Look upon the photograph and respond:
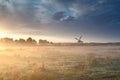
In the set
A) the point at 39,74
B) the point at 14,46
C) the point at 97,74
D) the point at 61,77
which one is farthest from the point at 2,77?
the point at 14,46

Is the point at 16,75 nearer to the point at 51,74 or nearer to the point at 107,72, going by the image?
the point at 51,74

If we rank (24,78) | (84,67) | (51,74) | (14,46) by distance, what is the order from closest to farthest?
(24,78) < (51,74) < (84,67) < (14,46)

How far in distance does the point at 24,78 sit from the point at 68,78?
5.78 m

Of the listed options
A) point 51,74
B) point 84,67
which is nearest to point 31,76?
point 51,74

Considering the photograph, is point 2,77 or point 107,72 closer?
point 2,77

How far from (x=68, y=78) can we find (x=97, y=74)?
4791 mm

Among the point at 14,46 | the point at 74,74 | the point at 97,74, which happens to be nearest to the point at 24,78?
the point at 74,74

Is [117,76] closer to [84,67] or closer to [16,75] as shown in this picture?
[84,67]

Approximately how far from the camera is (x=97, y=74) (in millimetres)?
44188

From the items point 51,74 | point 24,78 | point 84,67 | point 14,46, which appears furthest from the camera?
point 14,46

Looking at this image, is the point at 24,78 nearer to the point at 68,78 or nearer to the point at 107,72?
the point at 68,78

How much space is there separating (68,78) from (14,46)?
275 ft

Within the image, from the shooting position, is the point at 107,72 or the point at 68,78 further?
the point at 107,72

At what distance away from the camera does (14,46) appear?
123 m
